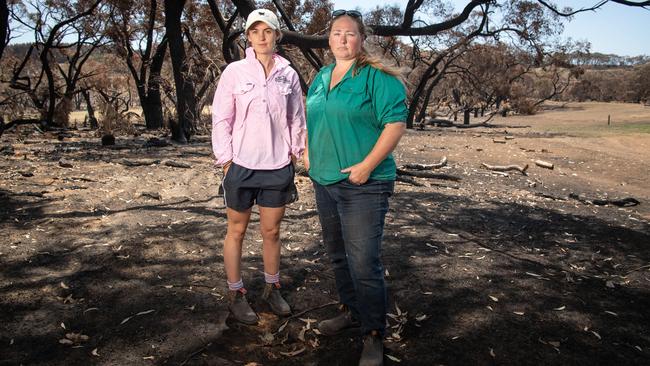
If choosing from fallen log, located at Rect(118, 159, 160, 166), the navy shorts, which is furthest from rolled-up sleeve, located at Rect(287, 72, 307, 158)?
fallen log, located at Rect(118, 159, 160, 166)

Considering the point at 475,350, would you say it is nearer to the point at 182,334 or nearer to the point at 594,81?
the point at 182,334

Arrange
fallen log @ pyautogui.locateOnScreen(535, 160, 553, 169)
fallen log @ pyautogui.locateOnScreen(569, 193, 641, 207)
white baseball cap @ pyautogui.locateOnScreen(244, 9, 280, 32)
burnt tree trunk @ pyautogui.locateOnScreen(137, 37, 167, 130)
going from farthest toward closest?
burnt tree trunk @ pyautogui.locateOnScreen(137, 37, 167, 130) → fallen log @ pyautogui.locateOnScreen(535, 160, 553, 169) → fallen log @ pyautogui.locateOnScreen(569, 193, 641, 207) → white baseball cap @ pyautogui.locateOnScreen(244, 9, 280, 32)

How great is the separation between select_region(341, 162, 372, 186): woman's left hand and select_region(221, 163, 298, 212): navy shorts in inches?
23.1

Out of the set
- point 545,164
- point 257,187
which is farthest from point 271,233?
point 545,164

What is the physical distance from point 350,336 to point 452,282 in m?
1.25

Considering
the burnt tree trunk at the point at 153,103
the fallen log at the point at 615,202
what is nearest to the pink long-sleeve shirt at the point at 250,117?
the fallen log at the point at 615,202

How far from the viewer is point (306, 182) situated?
7551 mm

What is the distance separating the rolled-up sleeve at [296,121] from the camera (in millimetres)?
2824

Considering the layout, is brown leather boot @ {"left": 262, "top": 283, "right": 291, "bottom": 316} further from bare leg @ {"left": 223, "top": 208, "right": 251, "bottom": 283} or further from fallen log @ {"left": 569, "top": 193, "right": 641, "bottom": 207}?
fallen log @ {"left": 569, "top": 193, "right": 641, "bottom": 207}

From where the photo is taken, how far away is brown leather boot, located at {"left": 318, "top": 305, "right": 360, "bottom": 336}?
2779mm

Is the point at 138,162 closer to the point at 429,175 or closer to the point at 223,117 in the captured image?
the point at 429,175

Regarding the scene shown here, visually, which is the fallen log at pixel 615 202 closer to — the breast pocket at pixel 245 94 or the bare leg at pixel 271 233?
the bare leg at pixel 271 233

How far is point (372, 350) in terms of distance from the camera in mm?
2430

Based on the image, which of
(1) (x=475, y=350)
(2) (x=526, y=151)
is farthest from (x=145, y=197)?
(2) (x=526, y=151)
